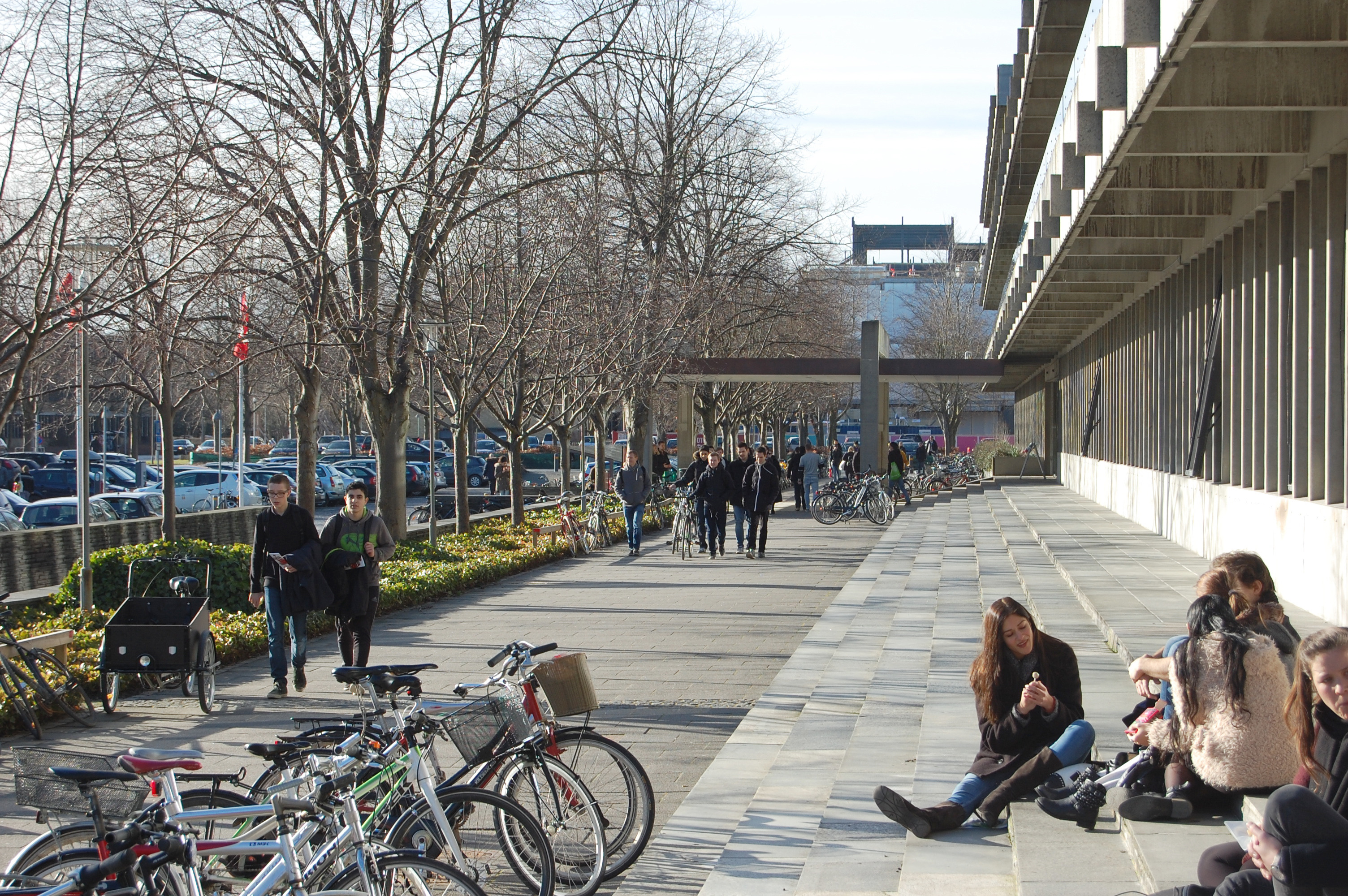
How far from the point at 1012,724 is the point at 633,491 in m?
15.9

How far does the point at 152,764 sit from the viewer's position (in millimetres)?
3932

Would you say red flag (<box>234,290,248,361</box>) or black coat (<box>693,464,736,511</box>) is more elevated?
red flag (<box>234,290,248,361</box>)

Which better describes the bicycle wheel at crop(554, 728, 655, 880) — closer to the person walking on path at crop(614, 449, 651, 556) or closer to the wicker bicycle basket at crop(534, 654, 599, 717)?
the wicker bicycle basket at crop(534, 654, 599, 717)

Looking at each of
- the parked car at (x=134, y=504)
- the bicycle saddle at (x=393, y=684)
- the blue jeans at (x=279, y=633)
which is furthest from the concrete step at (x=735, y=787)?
the parked car at (x=134, y=504)

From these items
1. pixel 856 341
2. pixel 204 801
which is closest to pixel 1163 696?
pixel 204 801

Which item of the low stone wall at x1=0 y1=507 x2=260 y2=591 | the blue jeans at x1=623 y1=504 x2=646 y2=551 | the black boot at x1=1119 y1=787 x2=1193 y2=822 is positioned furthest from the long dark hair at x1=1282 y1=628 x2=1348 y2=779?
the blue jeans at x1=623 y1=504 x2=646 y2=551

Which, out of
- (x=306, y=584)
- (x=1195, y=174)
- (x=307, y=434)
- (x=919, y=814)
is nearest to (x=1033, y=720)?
(x=919, y=814)

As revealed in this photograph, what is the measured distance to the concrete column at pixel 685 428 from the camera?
131 feet

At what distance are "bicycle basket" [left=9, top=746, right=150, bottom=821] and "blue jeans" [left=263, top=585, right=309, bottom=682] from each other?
561cm

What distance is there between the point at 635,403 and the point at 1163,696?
26.7 meters

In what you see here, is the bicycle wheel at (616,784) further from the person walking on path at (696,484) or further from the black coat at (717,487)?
the person walking on path at (696,484)

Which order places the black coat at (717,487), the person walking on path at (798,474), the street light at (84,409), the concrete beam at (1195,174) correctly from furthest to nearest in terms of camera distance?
the person walking on path at (798,474), the black coat at (717,487), the concrete beam at (1195,174), the street light at (84,409)

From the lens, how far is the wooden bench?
369 inches

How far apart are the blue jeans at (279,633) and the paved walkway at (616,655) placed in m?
0.26
